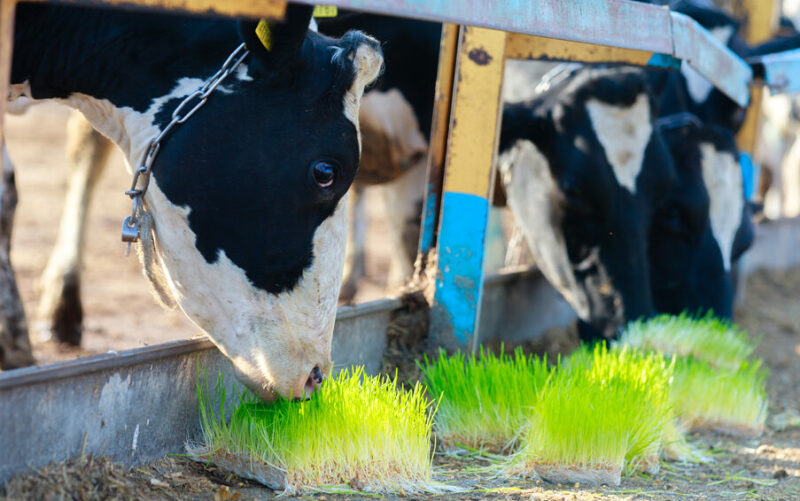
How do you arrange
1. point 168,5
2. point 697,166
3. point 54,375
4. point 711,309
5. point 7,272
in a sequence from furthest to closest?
point 697,166, point 711,309, point 7,272, point 54,375, point 168,5

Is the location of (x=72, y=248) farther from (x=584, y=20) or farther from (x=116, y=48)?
(x=584, y=20)

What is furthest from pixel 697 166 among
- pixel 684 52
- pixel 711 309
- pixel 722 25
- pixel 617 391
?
pixel 617 391

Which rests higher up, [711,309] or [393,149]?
[393,149]

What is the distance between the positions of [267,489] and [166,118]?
2.99 ft

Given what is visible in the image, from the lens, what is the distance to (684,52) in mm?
2893

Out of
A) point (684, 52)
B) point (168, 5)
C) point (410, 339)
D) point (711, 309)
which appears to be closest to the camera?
point (168, 5)

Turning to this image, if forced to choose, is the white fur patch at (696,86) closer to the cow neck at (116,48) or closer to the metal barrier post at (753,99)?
the metal barrier post at (753,99)

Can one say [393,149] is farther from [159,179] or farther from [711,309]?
[159,179]

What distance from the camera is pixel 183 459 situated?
245cm

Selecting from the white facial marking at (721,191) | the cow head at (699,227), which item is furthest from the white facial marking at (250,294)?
the white facial marking at (721,191)

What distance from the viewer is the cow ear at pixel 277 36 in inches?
82.2

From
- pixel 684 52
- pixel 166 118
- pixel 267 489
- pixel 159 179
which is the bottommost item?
pixel 267 489

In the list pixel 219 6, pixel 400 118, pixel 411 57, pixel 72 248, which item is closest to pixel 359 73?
pixel 219 6

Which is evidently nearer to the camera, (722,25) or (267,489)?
(267,489)
